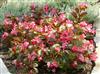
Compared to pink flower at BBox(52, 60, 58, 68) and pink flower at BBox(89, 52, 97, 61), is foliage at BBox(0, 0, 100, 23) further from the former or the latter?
pink flower at BBox(52, 60, 58, 68)

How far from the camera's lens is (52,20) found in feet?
20.0

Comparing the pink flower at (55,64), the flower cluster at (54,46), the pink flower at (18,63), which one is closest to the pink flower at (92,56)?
the flower cluster at (54,46)

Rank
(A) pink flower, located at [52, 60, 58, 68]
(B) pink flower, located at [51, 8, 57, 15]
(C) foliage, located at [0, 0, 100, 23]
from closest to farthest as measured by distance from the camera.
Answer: (A) pink flower, located at [52, 60, 58, 68] → (B) pink flower, located at [51, 8, 57, 15] → (C) foliage, located at [0, 0, 100, 23]

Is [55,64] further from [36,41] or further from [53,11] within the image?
[53,11]

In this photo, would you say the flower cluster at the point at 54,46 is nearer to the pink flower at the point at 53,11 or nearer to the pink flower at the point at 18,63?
the pink flower at the point at 18,63

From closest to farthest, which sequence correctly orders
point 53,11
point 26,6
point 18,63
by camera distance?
point 18,63 → point 53,11 → point 26,6

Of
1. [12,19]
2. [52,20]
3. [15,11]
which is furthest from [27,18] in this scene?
[52,20]

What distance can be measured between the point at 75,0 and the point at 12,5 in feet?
4.84

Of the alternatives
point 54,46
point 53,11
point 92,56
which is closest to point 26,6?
point 53,11

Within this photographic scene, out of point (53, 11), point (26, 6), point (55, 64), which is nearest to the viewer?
point (55, 64)

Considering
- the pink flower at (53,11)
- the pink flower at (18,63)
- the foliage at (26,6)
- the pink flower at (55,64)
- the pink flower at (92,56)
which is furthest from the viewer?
the foliage at (26,6)

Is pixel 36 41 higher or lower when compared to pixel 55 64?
higher

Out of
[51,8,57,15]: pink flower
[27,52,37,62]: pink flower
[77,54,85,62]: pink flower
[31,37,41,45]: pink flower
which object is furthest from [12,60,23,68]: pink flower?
[51,8,57,15]: pink flower

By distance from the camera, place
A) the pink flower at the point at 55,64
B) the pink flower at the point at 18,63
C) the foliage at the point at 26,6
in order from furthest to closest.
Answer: the foliage at the point at 26,6 < the pink flower at the point at 18,63 < the pink flower at the point at 55,64
